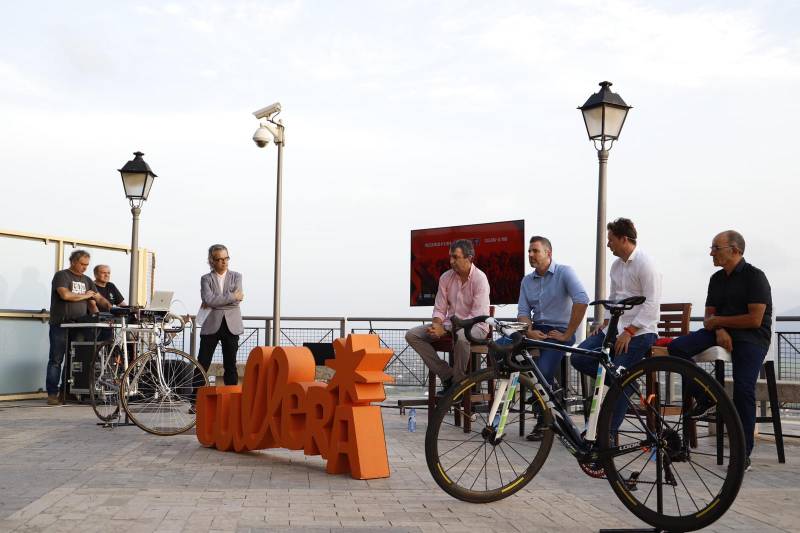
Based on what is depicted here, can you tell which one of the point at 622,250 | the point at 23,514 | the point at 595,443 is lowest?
the point at 23,514

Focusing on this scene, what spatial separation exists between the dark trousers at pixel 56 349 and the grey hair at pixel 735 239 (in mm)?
8975

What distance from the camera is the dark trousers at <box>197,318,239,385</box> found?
1028 centimetres

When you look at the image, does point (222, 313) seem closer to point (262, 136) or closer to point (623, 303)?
point (262, 136)

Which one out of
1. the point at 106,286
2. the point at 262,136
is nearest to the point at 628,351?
the point at 262,136

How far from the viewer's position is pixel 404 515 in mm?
5012

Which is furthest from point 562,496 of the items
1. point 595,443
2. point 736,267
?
point 736,267

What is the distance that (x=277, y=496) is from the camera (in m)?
Answer: 5.61

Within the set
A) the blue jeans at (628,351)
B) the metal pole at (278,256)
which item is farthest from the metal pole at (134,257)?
the blue jeans at (628,351)

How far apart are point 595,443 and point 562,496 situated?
924 millimetres

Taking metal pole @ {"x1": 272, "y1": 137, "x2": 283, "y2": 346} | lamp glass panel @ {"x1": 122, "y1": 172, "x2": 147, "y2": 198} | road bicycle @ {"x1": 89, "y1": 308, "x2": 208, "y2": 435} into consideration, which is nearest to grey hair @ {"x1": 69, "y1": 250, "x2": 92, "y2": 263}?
lamp glass panel @ {"x1": 122, "y1": 172, "x2": 147, "y2": 198}

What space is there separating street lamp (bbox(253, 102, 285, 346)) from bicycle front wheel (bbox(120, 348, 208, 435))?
5.21 meters

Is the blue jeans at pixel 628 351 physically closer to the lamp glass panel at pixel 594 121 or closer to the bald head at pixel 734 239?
the bald head at pixel 734 239

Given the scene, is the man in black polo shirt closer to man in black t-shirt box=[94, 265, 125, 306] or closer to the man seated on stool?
the man seated on stool

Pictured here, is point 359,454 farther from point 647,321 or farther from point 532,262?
point 532,262
